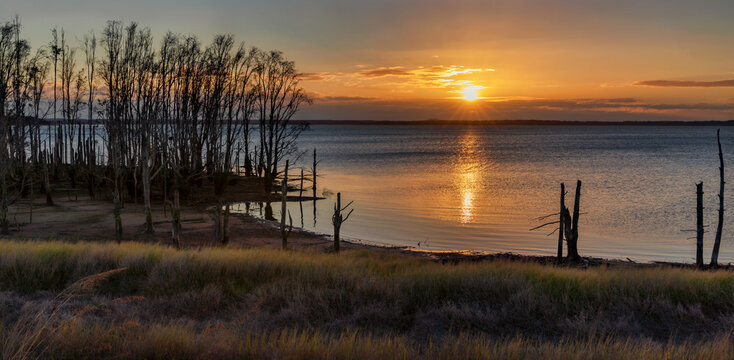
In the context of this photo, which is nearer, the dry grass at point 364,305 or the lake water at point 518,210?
the dry grass at point 364,305

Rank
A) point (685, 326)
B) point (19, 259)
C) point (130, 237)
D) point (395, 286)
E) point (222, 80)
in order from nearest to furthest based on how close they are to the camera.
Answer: point (685, 326) → point (395, 286) → point (19, 259) → point (130, 237) → point (222, 80)

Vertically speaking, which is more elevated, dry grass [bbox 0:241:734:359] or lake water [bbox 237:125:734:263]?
dry grass [bbox 0:241:734:359]

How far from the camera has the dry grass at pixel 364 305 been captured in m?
7.15

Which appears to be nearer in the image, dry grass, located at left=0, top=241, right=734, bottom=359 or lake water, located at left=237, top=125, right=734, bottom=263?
dry grass, located at left=0, top=241, right=734, bottom=359

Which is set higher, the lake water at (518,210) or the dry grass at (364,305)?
the dry grass at (364,305)

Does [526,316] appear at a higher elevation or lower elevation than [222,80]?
lower

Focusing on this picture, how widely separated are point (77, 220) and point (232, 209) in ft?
36.9

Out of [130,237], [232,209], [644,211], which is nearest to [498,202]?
[644,211]

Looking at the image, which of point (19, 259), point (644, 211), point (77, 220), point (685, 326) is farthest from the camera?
point (644, 211)

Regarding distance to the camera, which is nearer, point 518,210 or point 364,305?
point 364,305

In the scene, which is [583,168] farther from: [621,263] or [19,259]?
[19,259]

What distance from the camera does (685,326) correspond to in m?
9.10

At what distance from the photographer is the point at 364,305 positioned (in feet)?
31.3

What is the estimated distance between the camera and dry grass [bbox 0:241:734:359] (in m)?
7.15
